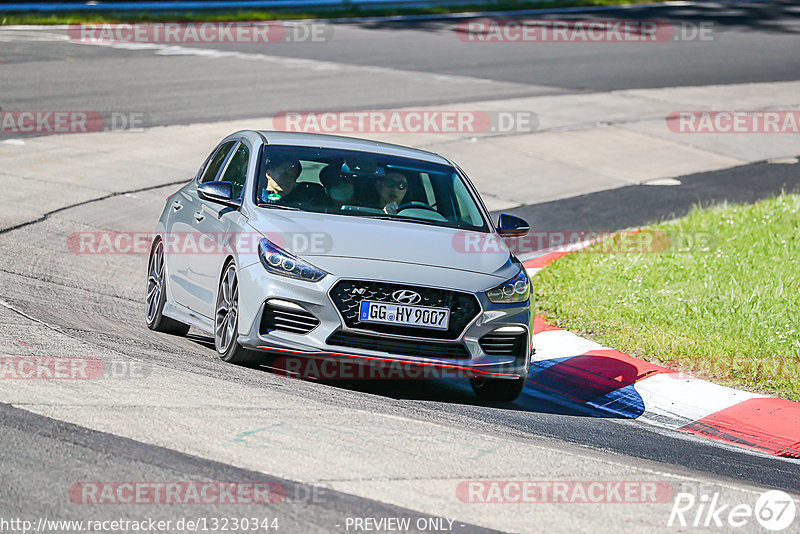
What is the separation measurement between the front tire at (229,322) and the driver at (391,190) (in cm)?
123

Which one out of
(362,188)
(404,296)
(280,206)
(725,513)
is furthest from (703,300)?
(725,513)

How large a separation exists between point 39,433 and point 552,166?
12760mm

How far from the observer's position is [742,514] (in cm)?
514

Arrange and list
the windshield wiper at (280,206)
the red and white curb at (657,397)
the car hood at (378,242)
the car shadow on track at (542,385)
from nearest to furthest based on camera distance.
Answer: the car hood at (378,242) < the car shadow on track at (542,385) < the red and white curb at (657,397) < the windshield wiper at (280,206)

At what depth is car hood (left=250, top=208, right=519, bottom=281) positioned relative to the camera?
713 centimetres

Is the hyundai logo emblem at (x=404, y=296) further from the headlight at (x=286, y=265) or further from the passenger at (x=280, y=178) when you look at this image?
the passenger at (x=280, y=178)

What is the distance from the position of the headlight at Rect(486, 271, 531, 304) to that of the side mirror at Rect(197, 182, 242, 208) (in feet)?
6.15

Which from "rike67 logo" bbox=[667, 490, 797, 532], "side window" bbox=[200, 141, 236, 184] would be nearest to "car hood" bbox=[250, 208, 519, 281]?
"side window" bbox=[200, 141, 236, 184]

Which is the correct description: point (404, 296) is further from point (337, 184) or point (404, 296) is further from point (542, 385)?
point (542, 385)

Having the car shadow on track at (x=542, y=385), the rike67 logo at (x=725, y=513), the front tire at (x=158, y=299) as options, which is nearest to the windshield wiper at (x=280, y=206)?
the car shadow on track at (x=542, y=385)

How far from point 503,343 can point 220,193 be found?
219 centimetres

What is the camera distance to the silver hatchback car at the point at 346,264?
22.8 feet

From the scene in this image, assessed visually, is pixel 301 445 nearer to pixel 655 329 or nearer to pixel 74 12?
pixel 655 329

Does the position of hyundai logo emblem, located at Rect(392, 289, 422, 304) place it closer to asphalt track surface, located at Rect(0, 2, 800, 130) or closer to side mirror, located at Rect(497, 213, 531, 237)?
side mirror, located at Rect(497, 213, 531, 237)
